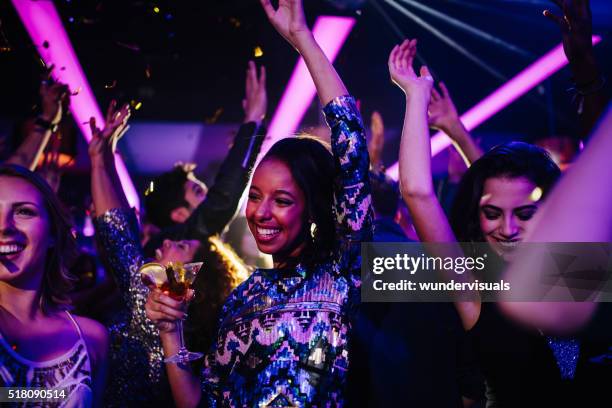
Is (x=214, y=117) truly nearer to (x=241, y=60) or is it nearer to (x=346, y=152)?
(x=241, y=60)

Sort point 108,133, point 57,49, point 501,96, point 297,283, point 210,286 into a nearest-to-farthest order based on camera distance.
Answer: point 297,283
point 108,133
point 210,286
point 57,49
point 501,96

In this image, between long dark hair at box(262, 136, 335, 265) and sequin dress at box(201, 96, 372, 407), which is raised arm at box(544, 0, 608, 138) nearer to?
sequin dress at box(201, 96, 372, 407)

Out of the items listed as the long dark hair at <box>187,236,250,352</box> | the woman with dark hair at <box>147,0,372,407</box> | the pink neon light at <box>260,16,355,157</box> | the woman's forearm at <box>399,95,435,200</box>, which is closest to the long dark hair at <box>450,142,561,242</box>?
the woman's forearm at <box>399,95,435,200</box>

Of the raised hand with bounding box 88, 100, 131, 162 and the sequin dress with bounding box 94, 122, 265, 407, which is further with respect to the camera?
the raised hand with bounding box 88, 100, 131, 162

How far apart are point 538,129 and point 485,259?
518 centimetres

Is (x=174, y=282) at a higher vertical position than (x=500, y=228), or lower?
lower

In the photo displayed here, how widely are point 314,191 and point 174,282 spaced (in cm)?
50

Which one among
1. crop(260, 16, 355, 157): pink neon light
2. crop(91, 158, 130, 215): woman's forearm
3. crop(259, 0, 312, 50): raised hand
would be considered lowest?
crop(91, 158, 130, 215): woman's forearm

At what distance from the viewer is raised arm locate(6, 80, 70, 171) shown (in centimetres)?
284

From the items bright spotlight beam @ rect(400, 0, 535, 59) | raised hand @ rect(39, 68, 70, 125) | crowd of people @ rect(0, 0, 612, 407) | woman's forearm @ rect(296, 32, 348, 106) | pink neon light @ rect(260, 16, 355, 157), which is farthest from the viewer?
pink neon light @ rect(260, 16, 355, 157)

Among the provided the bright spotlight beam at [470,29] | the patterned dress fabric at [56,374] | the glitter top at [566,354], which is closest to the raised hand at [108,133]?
the patterned dress fabric at [56,374]

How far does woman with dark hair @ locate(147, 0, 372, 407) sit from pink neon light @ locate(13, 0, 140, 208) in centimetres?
207

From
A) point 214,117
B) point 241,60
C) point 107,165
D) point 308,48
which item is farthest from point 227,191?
point 214,117

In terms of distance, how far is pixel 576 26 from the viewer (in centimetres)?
167
